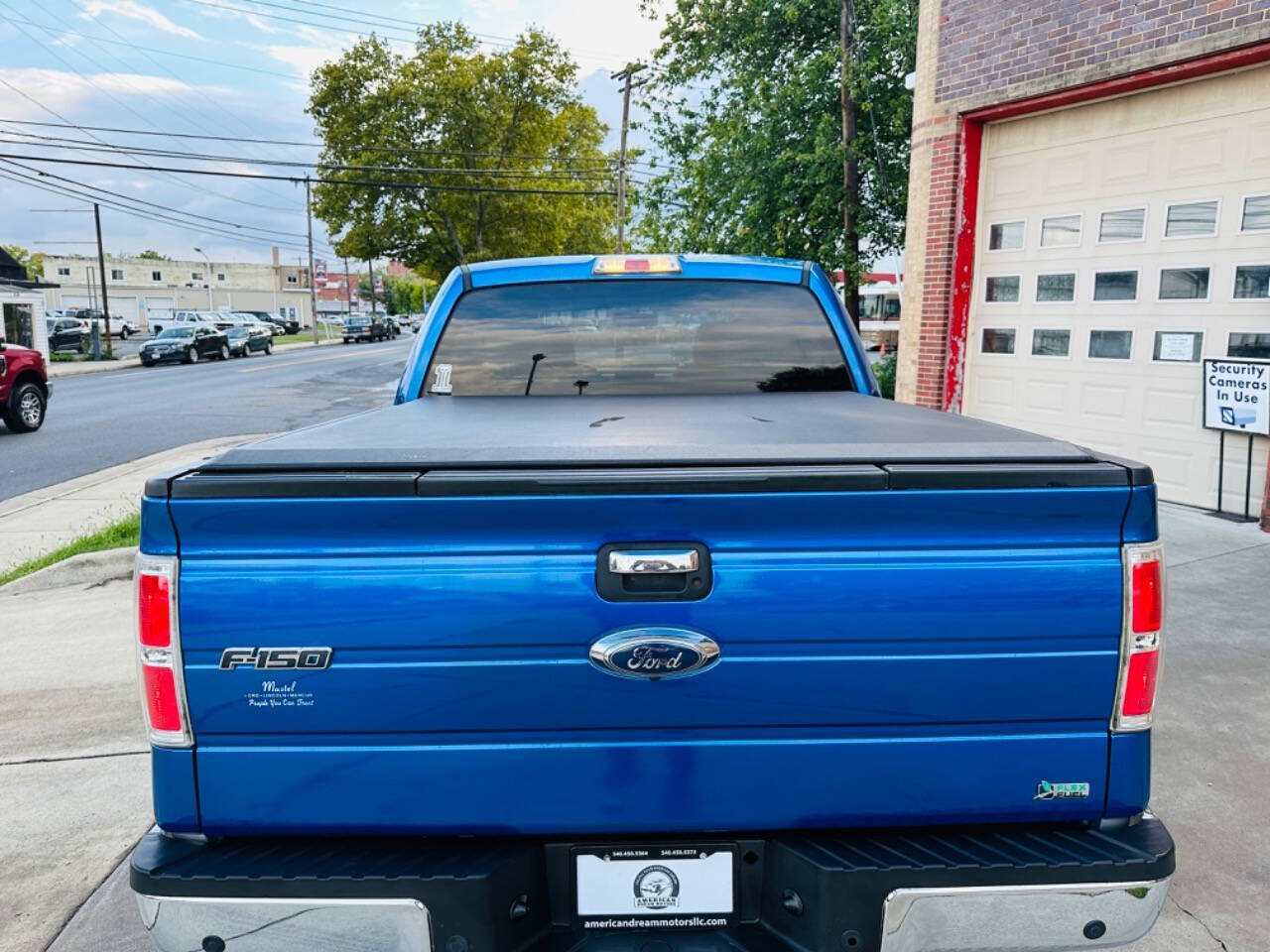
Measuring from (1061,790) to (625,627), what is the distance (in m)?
0.95

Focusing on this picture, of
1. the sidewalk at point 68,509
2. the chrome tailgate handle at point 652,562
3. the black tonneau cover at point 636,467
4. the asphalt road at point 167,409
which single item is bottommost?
the sidewalk at point 68,509

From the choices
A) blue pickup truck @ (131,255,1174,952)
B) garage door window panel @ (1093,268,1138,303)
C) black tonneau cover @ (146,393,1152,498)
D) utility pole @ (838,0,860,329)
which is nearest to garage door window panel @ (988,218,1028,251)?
garage door window panel @ (1093,268,1138,303)

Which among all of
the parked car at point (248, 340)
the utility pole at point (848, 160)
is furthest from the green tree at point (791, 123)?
the parked car at point (248, 340)

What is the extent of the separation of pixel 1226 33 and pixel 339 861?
8.66m

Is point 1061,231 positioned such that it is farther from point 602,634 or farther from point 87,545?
point 87,545

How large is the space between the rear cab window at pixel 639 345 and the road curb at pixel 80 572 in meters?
4.50

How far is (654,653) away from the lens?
1.84 metres

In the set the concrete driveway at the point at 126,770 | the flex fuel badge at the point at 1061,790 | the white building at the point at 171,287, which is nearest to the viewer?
the flex fuel badge at the point at 1061,790

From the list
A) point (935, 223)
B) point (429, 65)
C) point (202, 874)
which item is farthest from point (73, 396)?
point (429, 65)

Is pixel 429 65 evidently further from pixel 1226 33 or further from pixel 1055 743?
pixel 1055 743

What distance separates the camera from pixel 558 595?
1.82 m

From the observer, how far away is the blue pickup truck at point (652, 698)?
1.82 m

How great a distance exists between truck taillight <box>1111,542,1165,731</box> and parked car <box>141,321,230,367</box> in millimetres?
38345

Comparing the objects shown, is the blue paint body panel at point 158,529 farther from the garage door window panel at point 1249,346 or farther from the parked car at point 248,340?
the parked car at point 248,340
